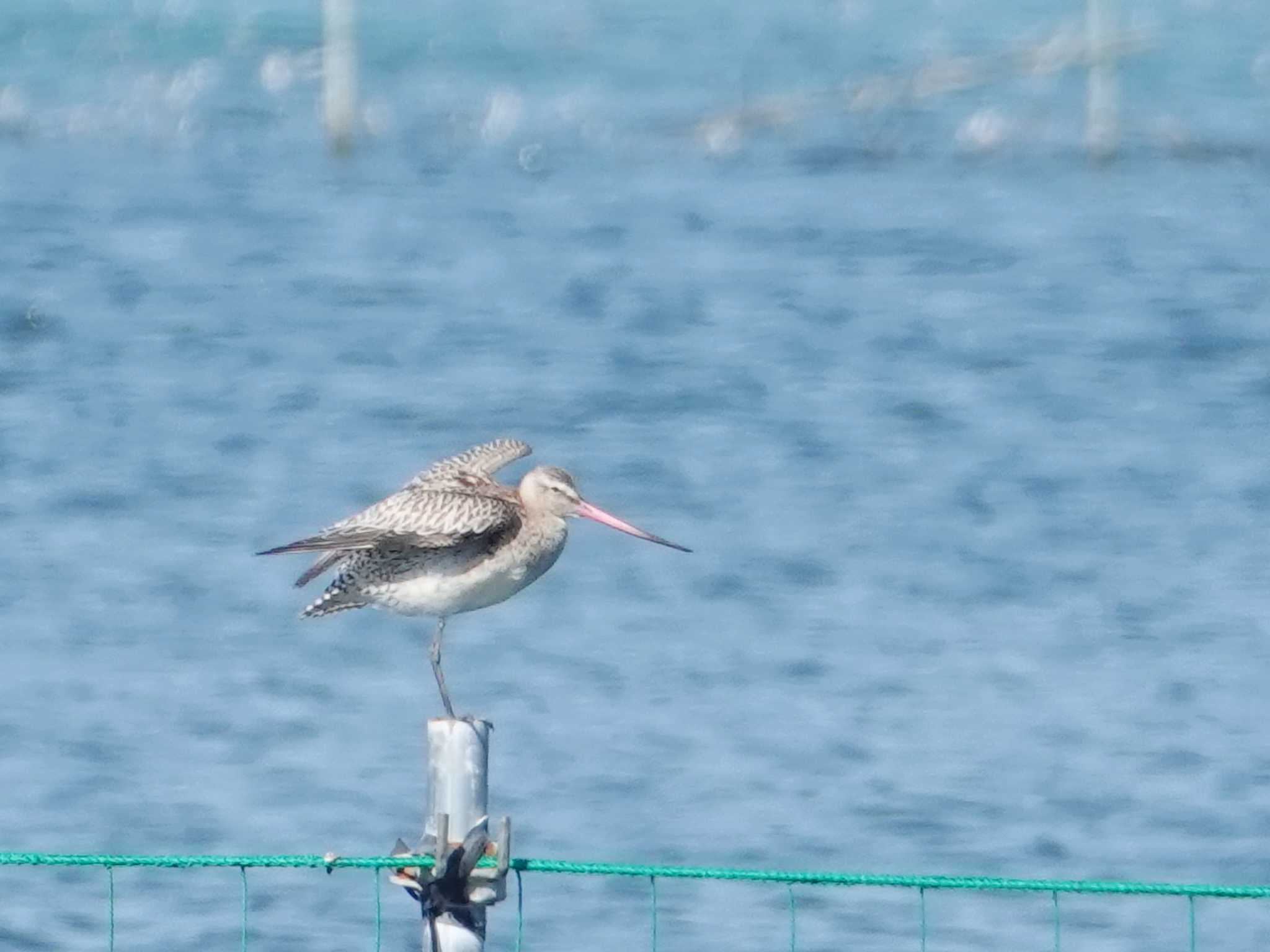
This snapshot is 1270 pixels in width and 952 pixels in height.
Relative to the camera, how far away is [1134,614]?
39.1ft

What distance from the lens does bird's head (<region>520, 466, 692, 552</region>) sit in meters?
6.85

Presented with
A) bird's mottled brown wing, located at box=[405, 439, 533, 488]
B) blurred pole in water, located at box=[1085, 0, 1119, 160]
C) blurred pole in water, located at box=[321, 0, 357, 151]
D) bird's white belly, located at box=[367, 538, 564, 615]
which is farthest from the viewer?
blurred pole in water, located at box=[321, 0, 357, 151]

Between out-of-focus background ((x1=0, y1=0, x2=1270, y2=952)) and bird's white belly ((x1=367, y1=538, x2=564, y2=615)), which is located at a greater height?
out-of-focus background ((x1=0, y1=0, x2=1270, y2=952))

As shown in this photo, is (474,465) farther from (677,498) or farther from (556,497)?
(677,498)

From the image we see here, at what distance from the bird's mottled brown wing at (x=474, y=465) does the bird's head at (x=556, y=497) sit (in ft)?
0.29

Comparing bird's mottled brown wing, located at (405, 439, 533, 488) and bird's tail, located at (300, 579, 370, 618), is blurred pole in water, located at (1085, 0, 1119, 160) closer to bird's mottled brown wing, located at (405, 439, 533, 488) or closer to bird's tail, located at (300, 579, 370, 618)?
bird's mottled brown wing, located at (405, 439, 533, 488)

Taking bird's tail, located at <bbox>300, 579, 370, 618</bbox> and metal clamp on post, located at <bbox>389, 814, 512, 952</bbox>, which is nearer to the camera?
metal clamp on post, located at <bbox>389, 814, 512, 952</bbox>

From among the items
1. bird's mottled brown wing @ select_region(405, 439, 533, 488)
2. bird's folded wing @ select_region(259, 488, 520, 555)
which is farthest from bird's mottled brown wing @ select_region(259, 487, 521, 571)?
bird's mottled brown wing @ select_region(405, 439, 533, 488)

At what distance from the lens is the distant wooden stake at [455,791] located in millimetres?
4590

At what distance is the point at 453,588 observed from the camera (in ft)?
21.8

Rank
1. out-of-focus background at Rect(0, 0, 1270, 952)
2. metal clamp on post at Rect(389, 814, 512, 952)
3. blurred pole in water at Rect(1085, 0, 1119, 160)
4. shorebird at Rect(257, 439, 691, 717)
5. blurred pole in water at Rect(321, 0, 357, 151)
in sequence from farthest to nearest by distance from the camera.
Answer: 1. blurred pole in water at Rect(321, 0, 357, 151)
2. blurred pole in water at Rect(1085, 0, 1119, 160)
3. out-of-focus background at Rect(0, 0, 1270, 952)
4. shorebird at Rect(257, 439, 691, 717)
5. metal clamp on post at Rect(389, 814, 512, 952)

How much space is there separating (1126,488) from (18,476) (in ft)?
17.8

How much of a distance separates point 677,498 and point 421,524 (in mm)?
7649

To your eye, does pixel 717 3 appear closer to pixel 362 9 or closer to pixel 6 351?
pixel 362 9
